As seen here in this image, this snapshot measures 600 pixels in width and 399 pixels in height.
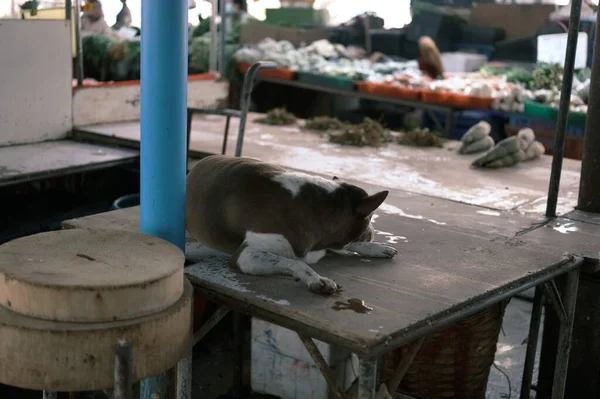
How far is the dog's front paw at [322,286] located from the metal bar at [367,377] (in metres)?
0.45

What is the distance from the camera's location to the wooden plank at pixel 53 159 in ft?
17.6

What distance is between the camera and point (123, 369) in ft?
7.66

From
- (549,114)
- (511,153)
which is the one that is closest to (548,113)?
(549,114)

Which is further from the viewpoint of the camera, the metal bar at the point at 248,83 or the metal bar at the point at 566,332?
the metal bar at the point at 248,83

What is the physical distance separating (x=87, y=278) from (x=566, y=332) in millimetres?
2370

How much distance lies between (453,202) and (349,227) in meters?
1.73

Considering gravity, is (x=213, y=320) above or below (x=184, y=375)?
above

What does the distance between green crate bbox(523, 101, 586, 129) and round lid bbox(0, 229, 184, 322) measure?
6.04 metres

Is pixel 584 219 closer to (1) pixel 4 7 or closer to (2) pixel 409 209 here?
(2) pixel 409 209

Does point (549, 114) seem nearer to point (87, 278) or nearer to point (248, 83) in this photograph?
point (248, 83)

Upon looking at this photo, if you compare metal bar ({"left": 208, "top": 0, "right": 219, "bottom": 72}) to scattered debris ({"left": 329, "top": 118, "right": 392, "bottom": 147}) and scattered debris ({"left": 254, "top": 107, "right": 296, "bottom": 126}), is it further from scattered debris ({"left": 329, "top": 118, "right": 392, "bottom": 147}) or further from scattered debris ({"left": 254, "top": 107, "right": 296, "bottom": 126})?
scattered debris ({"left": 329, "top": 118, "right": 392, "bottom": 147})

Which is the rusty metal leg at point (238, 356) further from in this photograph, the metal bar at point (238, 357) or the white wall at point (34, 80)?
the white wall at point (34, 80)

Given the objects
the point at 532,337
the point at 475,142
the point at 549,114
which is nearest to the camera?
the point at 532,337

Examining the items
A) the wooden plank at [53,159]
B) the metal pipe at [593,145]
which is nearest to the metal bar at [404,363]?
the metal pipe at [593,145]
